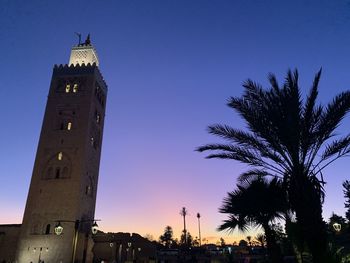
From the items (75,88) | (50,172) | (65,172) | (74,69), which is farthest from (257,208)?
(74,69)

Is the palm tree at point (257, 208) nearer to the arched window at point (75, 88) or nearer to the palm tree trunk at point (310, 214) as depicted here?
the palm tree trunk at point (310, 214)

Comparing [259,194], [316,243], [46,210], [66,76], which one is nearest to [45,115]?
[66,76]

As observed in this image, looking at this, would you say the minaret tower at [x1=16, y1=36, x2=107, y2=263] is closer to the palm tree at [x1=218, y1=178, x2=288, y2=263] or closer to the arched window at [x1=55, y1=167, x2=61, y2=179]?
the arched window at [x1=55, y1=167, x2=61, y2=179]

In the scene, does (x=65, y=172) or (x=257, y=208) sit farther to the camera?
(x=65, y=172)

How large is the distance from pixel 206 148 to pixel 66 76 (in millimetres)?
31830

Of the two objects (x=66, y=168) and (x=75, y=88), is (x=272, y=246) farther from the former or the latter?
(x=75, y=88)

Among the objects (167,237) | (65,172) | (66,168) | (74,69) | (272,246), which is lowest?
(272,246)

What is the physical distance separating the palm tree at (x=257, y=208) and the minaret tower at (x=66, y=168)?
53.2 feet

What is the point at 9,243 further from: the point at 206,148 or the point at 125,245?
the point at 206,148

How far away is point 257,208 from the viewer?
53.6 feet

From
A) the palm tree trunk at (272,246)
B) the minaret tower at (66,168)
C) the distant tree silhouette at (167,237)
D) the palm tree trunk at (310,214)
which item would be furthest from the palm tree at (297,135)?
the distant tree silhouette at (167,237)

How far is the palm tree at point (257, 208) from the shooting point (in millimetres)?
15867

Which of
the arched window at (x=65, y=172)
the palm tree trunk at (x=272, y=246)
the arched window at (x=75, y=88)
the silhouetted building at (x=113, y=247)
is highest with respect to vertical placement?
the arched window at (x=75, y=88)

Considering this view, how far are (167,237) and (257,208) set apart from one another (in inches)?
3805
